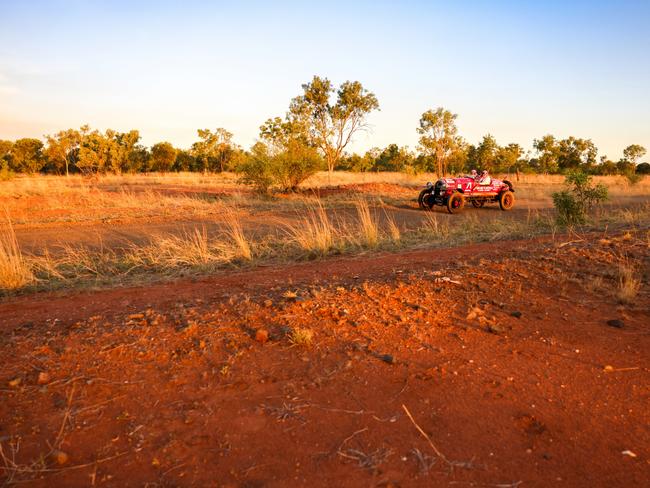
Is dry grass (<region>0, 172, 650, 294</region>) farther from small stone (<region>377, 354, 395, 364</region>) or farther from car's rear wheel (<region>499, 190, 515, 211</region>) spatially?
small stone (<region>377, 354, 395, 364</region>)

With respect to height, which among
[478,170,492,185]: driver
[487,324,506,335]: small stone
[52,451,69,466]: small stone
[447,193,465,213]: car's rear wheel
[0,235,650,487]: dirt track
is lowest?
[52,451,69,466]: small stone

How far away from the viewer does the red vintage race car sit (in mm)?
15938

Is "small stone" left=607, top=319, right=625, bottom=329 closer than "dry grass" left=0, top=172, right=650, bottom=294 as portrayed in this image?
Answer: Yes

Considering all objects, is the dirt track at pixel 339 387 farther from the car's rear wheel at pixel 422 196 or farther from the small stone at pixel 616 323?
the car's rear wheel at pixel 422 196

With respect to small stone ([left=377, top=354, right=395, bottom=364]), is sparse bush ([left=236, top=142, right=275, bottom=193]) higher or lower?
higher

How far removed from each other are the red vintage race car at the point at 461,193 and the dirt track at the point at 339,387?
1109 cm

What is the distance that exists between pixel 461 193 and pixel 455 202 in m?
0.46

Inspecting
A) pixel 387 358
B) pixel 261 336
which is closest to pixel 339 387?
pixel 387 358

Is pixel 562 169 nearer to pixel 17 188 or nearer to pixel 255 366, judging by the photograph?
pixel 17 188

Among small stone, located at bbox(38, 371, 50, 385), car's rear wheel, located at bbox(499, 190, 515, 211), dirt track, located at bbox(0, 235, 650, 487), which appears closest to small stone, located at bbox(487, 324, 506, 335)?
dirt track, located at bbox(0, 235, 650, 487)

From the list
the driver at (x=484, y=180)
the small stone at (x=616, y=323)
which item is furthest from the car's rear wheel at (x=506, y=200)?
the small stone at (x=616, y=323)

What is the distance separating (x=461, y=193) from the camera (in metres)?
16.1

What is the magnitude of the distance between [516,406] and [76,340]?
3.31 metres

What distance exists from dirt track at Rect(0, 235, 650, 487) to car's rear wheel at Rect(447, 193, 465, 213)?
10827 mm
